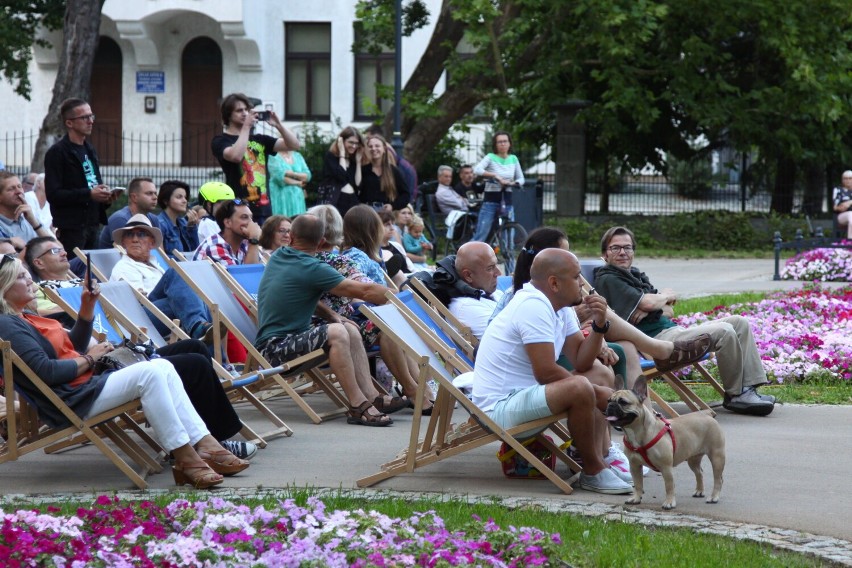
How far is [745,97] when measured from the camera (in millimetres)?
25859

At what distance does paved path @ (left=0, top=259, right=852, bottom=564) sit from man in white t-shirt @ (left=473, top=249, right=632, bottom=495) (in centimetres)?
27

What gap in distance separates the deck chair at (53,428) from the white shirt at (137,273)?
247 cm

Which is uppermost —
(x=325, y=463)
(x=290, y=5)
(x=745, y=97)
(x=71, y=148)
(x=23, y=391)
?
(x=290, y=5)

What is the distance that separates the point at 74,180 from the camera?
10.7 m

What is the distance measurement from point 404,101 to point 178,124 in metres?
12.9

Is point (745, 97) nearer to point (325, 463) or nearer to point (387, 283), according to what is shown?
point (387, 283)

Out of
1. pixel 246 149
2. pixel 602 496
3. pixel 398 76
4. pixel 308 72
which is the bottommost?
pixel 602 496

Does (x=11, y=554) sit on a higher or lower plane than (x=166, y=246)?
lower

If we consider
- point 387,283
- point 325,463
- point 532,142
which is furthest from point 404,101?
point 325,463

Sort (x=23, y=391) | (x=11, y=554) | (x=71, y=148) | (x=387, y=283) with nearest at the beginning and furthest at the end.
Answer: (x=11, y=554) < (x=23, y=391) < (x=387, y=283) < (x=71, y=148)

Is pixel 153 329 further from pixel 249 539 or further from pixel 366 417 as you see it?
pixel 249 539

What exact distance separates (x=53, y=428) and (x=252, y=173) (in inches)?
217

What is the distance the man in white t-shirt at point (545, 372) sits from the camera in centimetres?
630

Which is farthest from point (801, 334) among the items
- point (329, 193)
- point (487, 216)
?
point (487, 216)
